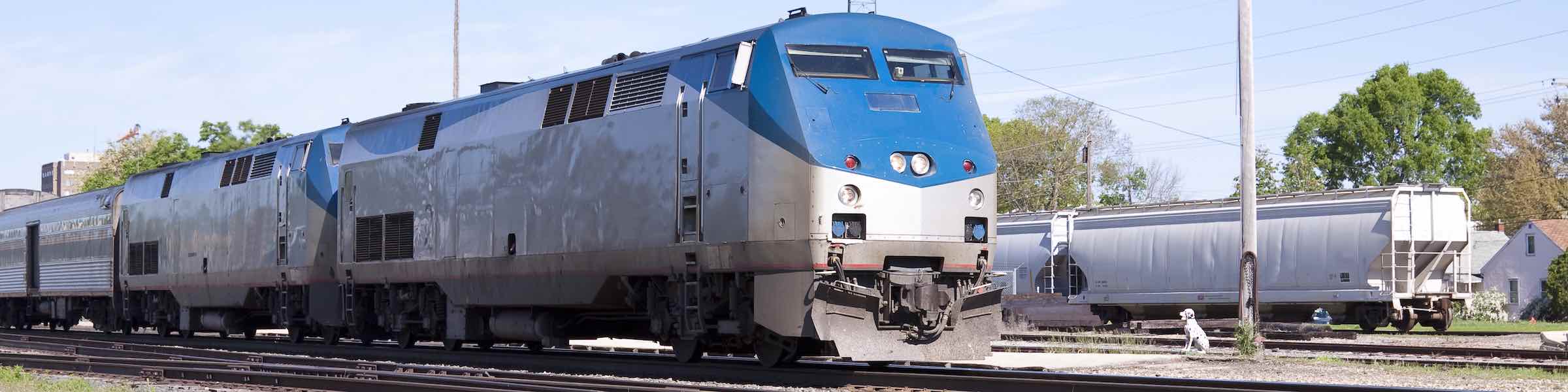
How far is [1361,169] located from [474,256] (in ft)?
225

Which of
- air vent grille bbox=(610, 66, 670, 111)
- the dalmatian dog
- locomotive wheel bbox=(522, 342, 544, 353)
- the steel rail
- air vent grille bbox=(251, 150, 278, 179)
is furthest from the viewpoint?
air vent grille bbox=(251, 150, 278, 179)

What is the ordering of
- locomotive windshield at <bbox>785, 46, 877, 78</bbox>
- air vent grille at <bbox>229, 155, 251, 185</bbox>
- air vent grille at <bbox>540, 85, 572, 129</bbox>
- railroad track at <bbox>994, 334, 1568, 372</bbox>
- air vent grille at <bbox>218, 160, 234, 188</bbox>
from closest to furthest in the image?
locomotive windshield at <bbox>785, 46, 877, 78</bbox>
air vent grille at <bbox>540, 85, 572, 129</bbox>
railroad track at <bbox>994, 334, 1568, 372</bbox>
air vent grille at <bbox>229, 155, 251, 185</bbox>
air vent grille at <bbox>218, 160, 234, 188</bbox>

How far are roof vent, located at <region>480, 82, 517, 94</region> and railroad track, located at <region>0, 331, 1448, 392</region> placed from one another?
363cm

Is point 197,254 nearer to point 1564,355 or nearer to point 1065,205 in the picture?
point 1564,355

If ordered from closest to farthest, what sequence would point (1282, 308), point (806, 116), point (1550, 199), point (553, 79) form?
point (806, 116) < point (553, 79) < point (1282, 308) < point (1550, 199)

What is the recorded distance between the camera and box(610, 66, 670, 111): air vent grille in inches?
637

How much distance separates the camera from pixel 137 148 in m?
92.6

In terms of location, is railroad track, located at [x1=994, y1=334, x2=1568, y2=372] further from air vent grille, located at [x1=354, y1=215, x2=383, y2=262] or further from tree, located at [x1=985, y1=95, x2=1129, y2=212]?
tree, located at [x1=985, y1=95, x2=1129, y2=212]

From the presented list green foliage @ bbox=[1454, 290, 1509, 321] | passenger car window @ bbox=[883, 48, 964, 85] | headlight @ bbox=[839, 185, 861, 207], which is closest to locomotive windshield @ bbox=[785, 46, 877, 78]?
passenger car window @ bbox=[883, 48, 964, 85]

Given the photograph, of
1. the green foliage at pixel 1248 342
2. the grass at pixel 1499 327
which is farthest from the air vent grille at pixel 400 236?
the grass at pixel 1499 327

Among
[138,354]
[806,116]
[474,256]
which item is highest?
[806,116]

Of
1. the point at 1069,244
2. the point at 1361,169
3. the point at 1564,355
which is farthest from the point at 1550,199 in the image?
the point at 1564,355

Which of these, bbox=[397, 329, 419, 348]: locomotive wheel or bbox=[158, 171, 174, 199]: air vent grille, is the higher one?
bbox=[158, 171, 174, 199]: air vent grille

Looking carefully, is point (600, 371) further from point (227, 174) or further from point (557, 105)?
point (227, 174)
